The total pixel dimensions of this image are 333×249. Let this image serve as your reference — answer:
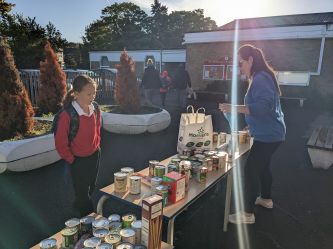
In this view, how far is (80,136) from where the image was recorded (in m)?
2.66

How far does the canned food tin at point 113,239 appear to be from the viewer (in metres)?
1.46

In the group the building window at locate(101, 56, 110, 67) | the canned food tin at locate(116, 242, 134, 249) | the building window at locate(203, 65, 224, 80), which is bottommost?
the canned food tin at locate(116, 242, 134, 249)

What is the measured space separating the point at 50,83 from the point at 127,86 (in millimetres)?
2059

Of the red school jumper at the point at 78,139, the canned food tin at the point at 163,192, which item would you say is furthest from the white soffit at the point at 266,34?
the canned food tin at the point at 163,192

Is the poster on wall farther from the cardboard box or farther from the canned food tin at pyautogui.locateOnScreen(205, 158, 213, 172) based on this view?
the cardboard box

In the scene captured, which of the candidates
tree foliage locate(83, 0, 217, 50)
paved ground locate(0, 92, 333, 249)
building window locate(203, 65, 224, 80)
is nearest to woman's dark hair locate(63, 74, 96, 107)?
paved ground locate(0, 92, 333, 249)

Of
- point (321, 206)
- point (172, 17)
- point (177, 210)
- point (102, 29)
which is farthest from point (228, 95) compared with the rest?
point (172, 17)

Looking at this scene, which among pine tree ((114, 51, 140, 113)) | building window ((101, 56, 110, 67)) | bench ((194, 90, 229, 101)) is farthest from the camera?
building window ((101, 56, 110, 67))

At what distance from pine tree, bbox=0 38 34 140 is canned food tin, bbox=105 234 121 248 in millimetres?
4452

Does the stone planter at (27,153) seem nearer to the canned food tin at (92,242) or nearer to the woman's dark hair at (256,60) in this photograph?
the canned food tin at (92,242)

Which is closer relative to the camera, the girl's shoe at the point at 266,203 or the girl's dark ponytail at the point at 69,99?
the girl's dark ponytail at the point at 69,99

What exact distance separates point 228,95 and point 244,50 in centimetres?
1168

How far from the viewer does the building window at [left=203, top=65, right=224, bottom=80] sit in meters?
16.1

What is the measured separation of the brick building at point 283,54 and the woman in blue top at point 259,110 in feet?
Answer: 41.4
